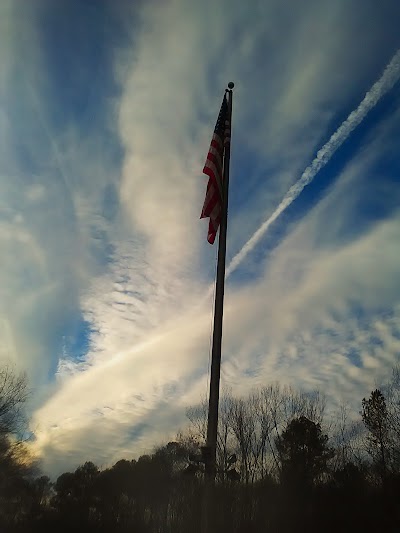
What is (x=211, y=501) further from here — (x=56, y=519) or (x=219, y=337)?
(x=56, y=519)

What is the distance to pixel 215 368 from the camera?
10.8 m

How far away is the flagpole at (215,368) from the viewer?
32.7 ft

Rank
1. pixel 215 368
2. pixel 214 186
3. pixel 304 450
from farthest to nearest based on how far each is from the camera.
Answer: pixel 304 450
pixel 214 186
pixel 215 368

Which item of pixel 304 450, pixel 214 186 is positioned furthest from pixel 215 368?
pixel 304 450

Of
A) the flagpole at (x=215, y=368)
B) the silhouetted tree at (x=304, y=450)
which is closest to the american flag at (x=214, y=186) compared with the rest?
the flagpole at (x=215, y=368)

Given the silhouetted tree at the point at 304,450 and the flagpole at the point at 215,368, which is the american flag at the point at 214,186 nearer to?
the flagpole at the point at 215,368

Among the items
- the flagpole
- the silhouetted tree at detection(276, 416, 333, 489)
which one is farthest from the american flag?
the silhouetted tree at detection(276, 416, 333, 489)

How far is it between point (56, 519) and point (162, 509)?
16198mm

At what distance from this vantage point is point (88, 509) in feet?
202

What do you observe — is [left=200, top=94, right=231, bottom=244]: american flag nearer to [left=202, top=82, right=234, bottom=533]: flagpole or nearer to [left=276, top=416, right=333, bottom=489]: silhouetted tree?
[left=202, top=82, right=234, bottom=533]: flagpole

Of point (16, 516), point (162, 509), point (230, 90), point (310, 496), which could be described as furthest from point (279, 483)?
point (16, 516)

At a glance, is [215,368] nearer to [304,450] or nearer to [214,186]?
[214,186]

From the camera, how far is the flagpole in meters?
9.95

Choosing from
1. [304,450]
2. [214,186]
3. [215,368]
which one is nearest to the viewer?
[215,368]
